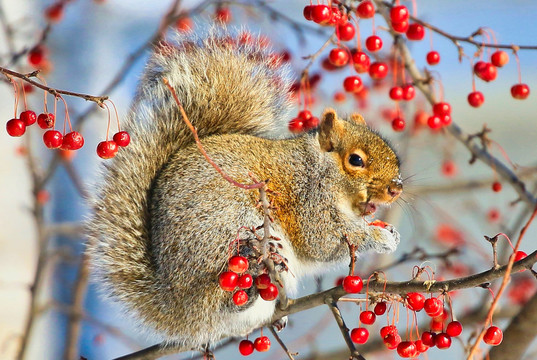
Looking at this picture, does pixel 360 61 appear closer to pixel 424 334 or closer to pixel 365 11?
pixel 365 11

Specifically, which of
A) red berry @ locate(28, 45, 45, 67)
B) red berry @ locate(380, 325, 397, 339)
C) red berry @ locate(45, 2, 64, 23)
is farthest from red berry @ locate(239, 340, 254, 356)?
red berry @ locate(45, 2, 64, 23)

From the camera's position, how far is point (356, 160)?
57.8 inches

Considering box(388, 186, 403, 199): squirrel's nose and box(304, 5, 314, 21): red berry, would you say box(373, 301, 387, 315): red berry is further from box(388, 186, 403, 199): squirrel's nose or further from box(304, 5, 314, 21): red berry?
box(304, 5, 314, 21): red berry

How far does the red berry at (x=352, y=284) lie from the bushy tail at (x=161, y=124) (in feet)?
1.62

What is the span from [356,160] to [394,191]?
0.13 metres

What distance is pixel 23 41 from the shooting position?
2.60 m

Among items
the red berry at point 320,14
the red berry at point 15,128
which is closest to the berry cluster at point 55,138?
the red berry at point 15,128

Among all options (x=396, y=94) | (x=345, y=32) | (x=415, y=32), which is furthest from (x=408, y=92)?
(x=345, y=32)

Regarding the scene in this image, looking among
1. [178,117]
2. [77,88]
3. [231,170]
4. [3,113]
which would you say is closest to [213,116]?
[178,117]

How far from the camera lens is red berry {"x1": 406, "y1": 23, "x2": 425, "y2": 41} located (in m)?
1.44

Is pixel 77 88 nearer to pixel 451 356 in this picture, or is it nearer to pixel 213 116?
pixel 213 116

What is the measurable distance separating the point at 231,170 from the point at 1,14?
1.03 m

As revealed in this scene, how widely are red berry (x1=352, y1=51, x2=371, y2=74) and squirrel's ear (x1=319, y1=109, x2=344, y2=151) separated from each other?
0.42 feet

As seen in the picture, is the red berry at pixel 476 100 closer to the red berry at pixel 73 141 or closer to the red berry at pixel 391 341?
the red berry at pixel 391 341
